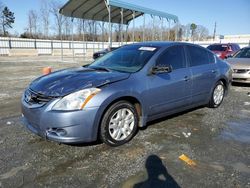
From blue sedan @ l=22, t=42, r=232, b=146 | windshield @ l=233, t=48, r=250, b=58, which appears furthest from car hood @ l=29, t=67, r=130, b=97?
windshield @ l=233, t=48, r=250, b=58

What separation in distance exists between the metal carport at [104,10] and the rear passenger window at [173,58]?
51.5ft

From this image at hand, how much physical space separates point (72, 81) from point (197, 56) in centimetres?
309

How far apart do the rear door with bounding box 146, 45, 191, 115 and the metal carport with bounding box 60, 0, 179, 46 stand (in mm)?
15849

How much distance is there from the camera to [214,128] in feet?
16.3

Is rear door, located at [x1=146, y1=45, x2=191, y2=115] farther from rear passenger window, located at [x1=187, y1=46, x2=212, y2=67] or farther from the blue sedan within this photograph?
rear passenger window, located at [x1=187, y1=46, x2=212, y2=67]

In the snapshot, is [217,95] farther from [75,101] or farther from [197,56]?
[75,101]

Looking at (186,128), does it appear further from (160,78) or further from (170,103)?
(160,78)

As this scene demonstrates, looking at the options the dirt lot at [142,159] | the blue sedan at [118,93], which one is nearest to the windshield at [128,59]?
the blue sedan at [118,93]

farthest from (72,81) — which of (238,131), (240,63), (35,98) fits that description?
(240,63)

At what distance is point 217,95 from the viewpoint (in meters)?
6.37

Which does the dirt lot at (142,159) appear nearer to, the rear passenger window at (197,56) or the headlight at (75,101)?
the headlight at (75,101)

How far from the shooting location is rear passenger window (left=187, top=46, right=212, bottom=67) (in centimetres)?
543

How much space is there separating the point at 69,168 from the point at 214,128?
302 centimetres

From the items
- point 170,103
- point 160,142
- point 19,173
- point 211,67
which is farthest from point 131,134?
point 211,67
